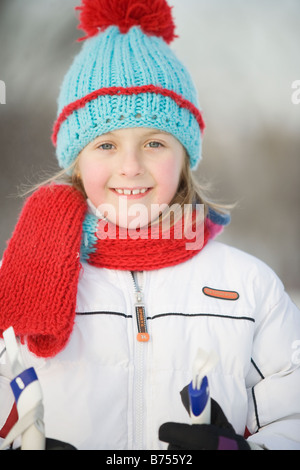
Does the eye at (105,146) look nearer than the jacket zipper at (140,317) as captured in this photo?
No

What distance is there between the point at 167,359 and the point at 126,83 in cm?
70

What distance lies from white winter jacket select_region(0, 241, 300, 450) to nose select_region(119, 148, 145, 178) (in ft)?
0.86

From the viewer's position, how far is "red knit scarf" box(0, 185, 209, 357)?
1.13 meters

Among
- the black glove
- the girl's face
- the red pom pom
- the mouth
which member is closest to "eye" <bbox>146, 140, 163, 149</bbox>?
the girl's face

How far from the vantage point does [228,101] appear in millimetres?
3160

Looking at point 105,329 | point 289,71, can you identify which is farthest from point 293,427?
point 289,71

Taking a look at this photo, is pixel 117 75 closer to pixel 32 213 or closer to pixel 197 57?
pixel 32 213

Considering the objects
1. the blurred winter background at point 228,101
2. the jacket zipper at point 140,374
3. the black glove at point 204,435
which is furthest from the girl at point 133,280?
the blurred winter background at point 228,101

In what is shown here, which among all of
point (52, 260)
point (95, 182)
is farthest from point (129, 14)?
point (52, 260)

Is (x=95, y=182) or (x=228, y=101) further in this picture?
(x=228, y=101)

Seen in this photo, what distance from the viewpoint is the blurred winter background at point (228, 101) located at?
2639 mm

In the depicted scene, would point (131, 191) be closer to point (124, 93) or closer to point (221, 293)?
point (124, 93)

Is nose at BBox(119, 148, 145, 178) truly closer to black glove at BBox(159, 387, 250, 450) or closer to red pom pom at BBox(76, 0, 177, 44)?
red pom pom at BBox(76, 0, 177, 44)

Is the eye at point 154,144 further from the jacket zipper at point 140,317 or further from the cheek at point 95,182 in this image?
the jacket zipper at point 140,317
